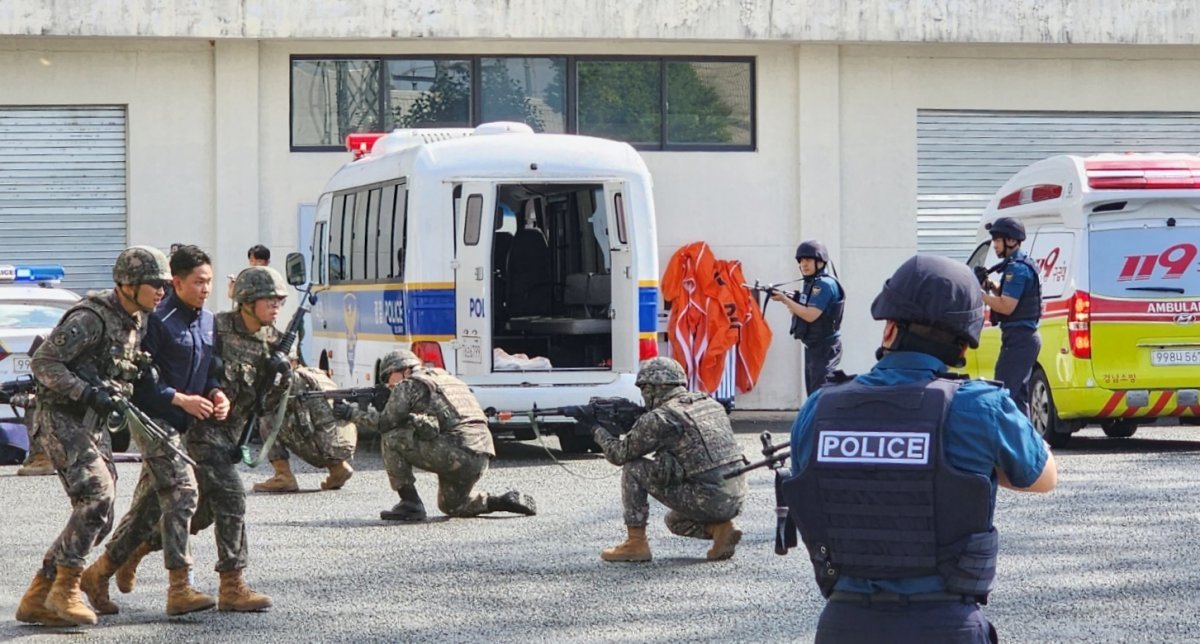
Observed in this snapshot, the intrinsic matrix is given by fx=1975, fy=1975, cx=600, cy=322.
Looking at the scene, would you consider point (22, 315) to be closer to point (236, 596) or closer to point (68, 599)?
point (236, 596)

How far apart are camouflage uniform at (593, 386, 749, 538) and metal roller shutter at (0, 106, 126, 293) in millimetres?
12387

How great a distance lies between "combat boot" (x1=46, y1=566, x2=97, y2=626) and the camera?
8.12 meters

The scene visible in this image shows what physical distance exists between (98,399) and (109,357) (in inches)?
9.2

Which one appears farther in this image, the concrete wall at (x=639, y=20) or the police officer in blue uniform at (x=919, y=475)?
the concrete wall at (x=639, y=20)

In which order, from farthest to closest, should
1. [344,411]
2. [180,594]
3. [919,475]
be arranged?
1. [344,411]
2. [180,594]
3. [919,475]

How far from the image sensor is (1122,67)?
72.8ft

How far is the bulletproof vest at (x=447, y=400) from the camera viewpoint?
468 inches

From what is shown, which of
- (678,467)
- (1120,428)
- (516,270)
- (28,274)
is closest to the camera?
(678,467)

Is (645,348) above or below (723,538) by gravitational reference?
above

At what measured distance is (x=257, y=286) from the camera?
885 cm

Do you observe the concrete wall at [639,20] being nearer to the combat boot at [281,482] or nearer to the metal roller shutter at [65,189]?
the metal roller shutter at [65,189]

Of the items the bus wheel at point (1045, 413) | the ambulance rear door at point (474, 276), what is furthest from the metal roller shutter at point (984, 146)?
the ambulance rear door at point (474, 276)

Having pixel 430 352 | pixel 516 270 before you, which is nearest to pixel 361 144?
pixel 516 270

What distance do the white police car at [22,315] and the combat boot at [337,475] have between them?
2.61 meters
